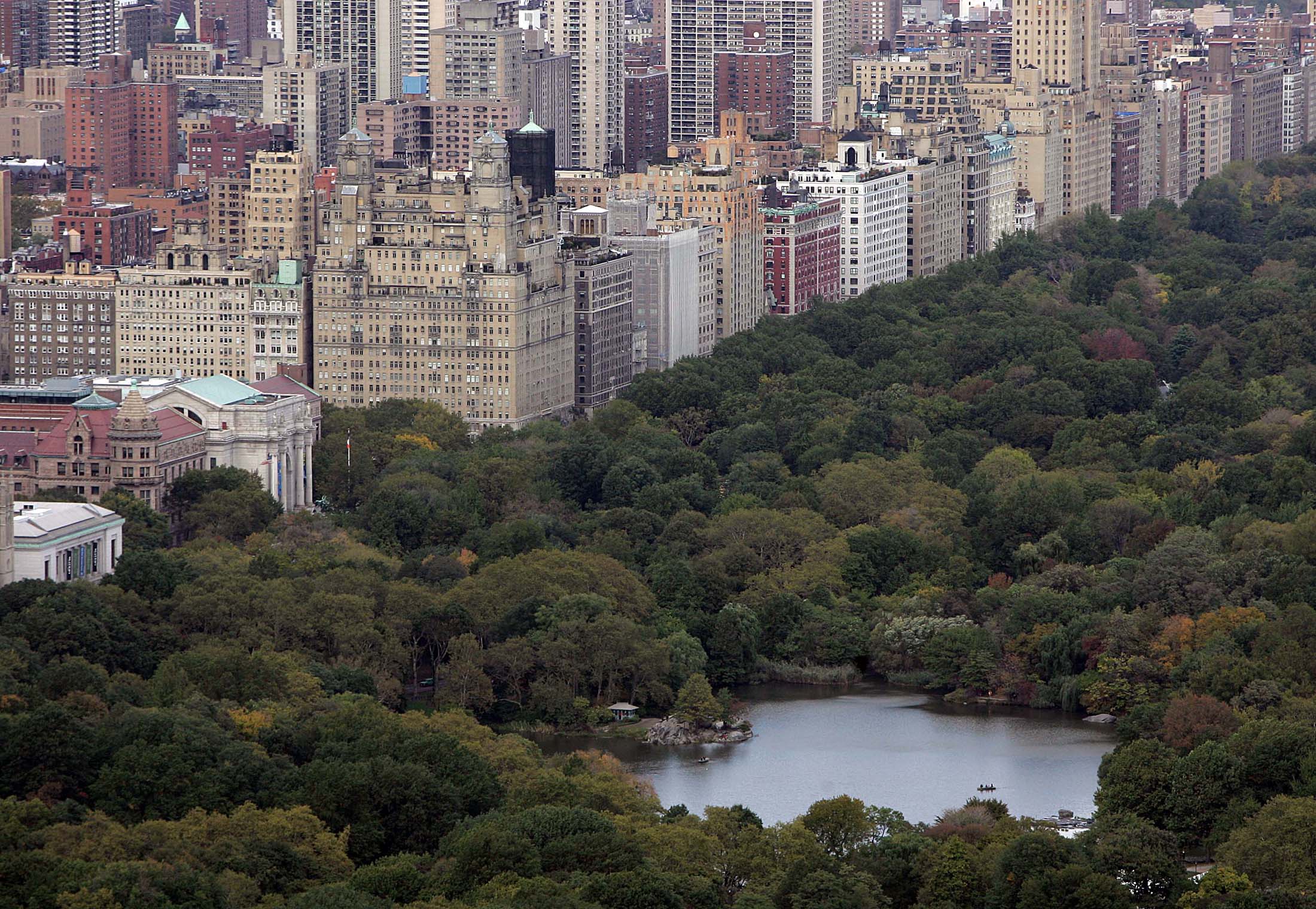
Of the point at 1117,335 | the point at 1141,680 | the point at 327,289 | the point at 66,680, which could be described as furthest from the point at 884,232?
the point at 66,680

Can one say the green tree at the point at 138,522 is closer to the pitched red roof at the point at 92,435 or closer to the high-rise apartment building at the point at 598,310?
the pitched red roof at the point at 92,435

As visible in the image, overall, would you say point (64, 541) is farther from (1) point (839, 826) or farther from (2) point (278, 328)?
(2) point (278, 328)

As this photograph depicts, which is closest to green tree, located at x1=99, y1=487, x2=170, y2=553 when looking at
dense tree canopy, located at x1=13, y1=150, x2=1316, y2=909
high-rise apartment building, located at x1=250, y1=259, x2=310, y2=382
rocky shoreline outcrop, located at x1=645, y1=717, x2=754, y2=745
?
dense tree canopy, located at x1=13, y1=150, x2=1316, y2=909

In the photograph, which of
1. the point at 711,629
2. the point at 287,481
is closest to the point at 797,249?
the point at 287,481

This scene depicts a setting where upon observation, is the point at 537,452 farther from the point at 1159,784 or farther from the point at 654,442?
the point at 1159,784

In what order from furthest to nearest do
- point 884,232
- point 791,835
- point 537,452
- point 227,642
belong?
point 884,232 → point 537,452 → point 227,642 → point 791,835
